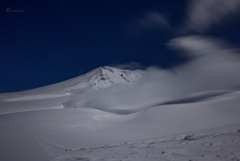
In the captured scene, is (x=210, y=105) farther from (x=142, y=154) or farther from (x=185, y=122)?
(x=142, y=154)

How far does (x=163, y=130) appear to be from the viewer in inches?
587

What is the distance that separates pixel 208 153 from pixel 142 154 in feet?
8.59

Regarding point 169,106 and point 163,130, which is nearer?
point 163,130

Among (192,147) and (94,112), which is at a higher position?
(94,112)

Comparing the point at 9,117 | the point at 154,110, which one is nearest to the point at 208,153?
the point at 154,110

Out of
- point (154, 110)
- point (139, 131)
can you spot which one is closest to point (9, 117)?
point (139, 131)

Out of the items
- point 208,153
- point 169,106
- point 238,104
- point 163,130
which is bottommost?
point 208,153

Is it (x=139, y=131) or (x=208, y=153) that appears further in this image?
(x=139, y=131)

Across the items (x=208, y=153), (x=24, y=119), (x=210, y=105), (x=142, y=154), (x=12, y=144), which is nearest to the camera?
(x=208, y=153)

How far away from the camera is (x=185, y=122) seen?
16641mm

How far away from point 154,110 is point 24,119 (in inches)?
512

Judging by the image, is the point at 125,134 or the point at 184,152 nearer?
the point at 184,152

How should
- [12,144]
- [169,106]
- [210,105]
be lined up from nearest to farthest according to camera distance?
[12,144]
[210,105]
[169,106]

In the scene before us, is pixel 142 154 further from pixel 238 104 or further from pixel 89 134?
pixel 238 104
